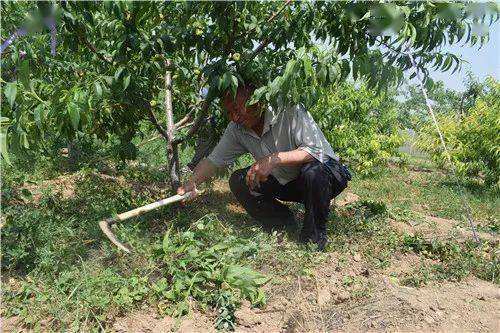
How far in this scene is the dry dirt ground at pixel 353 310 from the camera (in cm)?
200

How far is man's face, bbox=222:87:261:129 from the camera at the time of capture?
2.51 m

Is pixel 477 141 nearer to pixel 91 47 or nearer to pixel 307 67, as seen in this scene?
pixel 307 67

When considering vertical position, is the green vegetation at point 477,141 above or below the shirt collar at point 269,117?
below

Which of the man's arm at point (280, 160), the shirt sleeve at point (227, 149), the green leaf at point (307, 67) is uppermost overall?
the green leaf at point (307, 67)

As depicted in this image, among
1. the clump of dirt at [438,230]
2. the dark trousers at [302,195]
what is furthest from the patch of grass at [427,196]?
the dark trousers at [302,195]

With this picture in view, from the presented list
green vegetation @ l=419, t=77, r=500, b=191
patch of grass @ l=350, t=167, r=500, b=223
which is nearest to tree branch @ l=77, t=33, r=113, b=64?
patch of grass @ l=350, t=167, r=500, b=223

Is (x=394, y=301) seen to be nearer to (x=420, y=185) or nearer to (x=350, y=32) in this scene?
(x=350, y=32)

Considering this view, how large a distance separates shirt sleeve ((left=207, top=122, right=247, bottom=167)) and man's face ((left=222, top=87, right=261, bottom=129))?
0.64ft

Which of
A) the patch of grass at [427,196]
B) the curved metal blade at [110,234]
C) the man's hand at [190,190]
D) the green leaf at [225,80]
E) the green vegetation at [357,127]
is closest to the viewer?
the green leaf at [225,80]

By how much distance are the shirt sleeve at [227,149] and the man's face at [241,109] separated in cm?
20

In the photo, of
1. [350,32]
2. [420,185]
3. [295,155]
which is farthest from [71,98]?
[420,185]

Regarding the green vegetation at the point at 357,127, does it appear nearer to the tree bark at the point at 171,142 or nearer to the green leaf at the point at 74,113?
the tree bark at the point at 171,142

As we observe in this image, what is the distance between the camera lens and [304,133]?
8.50 ft

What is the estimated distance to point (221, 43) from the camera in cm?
251
